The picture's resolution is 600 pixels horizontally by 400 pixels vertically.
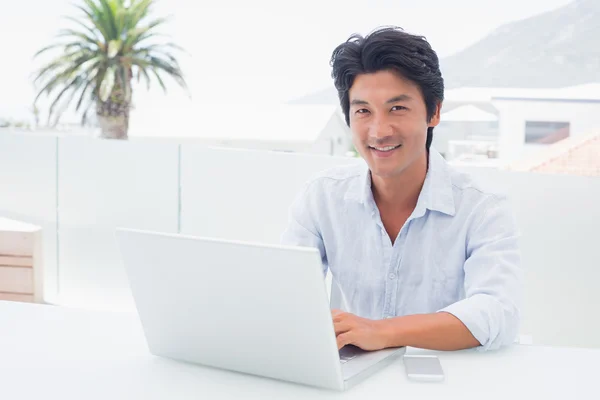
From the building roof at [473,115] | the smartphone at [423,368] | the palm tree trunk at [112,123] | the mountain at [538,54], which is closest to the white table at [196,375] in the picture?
the smartphone at [423,368]

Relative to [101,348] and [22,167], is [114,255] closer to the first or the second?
[22,167]

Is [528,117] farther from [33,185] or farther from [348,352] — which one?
[348,352]

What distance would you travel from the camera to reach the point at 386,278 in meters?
1.71

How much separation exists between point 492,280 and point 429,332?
0.80 ft

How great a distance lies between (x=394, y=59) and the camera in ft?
5.34

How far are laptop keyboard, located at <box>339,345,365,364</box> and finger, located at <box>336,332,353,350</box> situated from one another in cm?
2

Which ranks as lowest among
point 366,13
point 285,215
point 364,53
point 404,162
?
point 285,215

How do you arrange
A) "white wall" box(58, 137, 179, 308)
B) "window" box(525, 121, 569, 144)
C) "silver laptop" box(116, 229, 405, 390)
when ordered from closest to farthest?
"silver laptop" box(116, 229, 405, 390) < "white wall" box(58, 137, 179, 308) < "window" box(525, 121, 569, 144)

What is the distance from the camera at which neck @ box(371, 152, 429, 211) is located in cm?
176

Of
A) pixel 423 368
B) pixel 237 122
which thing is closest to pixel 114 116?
pixel 237 122

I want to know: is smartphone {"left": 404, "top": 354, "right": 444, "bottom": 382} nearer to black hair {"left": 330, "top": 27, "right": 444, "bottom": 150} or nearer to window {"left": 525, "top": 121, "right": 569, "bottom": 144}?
black hair {"left": 330, "top": 27, "right": 444, "bottom": 150}

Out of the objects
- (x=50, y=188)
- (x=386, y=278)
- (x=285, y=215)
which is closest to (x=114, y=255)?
(x=50, y=188)

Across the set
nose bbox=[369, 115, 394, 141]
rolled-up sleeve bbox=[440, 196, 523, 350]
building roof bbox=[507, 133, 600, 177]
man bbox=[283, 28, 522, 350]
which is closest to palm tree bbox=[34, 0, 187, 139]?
building roof bbox=[507, 133, 600, 177]

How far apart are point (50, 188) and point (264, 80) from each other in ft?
47.1
